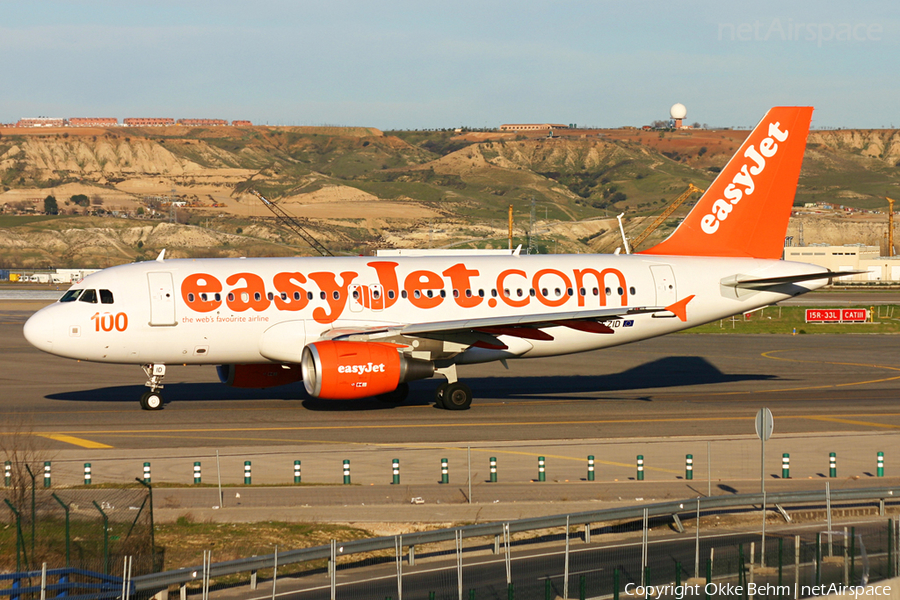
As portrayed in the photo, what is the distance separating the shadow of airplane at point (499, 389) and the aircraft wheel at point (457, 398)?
252 cm

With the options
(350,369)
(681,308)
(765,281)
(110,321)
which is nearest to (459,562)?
(350,369)

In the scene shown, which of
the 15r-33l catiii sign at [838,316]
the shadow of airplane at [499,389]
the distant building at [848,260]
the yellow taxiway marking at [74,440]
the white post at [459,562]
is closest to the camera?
the white post at [459,562]

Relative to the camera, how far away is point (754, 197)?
4100 centimetres

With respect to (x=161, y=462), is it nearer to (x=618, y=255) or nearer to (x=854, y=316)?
(x=618, y=255)

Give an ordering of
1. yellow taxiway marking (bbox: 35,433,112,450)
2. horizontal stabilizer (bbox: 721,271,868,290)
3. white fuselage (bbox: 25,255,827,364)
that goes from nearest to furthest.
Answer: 1. yellow taxiway marking (bbox: 35,433,112,450)
2. white fuselage (bbox: 25,255,827,364)
3. horizontal stabilizer (bbox: 721,271,868,290)

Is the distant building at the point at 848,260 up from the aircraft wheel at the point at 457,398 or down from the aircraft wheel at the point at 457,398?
up

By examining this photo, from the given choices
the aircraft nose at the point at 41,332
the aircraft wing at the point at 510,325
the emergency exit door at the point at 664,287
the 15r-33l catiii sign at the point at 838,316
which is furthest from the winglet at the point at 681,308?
the 15r-33l catiii sign at the point at 838,316

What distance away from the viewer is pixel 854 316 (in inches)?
3039

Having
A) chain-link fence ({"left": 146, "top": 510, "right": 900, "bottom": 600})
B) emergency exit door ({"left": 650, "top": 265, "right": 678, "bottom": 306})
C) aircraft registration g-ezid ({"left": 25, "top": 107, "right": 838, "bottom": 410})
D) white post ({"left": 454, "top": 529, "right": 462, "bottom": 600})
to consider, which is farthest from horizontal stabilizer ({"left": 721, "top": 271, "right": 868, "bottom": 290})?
white post ({"left": 454, "top": 529, "right": 462, "bottom": 600})

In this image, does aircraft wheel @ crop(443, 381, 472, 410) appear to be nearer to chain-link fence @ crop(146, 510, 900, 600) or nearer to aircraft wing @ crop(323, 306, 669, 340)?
aircraft wing @ crop(323, 306, 669, 340)

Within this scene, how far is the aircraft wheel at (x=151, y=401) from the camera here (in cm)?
3575

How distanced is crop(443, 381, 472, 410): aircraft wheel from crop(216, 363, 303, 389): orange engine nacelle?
5.83 meters

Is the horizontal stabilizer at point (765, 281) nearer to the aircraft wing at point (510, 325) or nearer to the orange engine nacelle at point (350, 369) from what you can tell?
the aircraft wing at point (510, 325)

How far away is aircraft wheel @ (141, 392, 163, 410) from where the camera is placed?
35750mm
